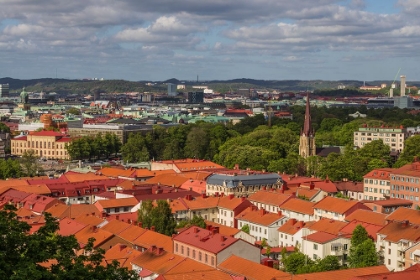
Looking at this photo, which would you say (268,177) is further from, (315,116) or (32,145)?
(315,116)

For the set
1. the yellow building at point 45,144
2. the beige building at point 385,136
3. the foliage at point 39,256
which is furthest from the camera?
the yellow building at point 45,144

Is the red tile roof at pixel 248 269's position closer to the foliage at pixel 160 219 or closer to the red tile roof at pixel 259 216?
the foliage at pixel 160 219

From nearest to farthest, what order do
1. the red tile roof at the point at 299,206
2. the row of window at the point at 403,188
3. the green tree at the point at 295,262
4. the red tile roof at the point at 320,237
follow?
the green tree at the point at 295,262 < the red tile roof at the point at 320,237 < the red tile roof at the point at 299,206 < the row of window at the point at 403,188

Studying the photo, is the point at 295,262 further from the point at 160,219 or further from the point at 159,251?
the point at 160,219

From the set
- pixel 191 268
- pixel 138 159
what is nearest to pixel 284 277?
pixel 191 268

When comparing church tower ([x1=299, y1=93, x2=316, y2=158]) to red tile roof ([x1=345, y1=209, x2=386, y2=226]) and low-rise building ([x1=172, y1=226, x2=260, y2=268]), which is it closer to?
red tile roof ([x1=345, y1=209, x2=386, y2=226])

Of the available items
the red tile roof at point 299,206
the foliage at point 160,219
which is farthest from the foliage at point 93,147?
the foliage at point 160,219
